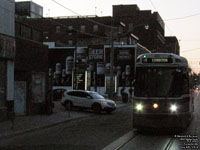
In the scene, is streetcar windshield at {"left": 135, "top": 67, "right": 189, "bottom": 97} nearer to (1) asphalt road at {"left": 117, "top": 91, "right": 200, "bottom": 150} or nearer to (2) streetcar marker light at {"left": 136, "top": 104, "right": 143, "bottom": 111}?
(2) streetcar marker light at {"left": 136, "top": 104, "right": 143, "bottom": 111}

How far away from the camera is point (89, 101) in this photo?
27.1 metres

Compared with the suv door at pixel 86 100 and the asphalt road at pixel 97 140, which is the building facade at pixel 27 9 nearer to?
the suv door at pixel 86 100

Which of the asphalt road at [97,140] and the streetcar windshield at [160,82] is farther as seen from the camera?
the streetcar windshield at [160,82]

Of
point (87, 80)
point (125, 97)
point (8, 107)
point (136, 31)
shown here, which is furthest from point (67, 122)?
point (136, 31)

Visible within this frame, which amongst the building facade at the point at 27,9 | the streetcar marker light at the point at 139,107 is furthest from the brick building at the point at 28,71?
the building facade at the point at 27,9

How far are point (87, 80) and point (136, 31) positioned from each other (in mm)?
49546

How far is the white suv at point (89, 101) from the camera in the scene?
26.7 meters

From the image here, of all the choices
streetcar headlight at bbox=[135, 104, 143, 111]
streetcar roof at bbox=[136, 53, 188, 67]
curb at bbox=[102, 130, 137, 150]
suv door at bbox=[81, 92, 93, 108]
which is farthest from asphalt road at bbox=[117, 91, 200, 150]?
suv door at bbox=[81, 92, 93, 108]

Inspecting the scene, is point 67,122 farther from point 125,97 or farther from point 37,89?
point 125,97

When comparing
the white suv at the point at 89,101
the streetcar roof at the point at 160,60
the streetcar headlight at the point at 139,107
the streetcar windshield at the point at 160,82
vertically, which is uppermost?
the streetcar roof at the point at 160,60

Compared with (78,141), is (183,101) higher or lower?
higher

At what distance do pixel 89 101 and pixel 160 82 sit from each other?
13848 mm

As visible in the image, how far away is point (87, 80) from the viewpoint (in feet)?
203

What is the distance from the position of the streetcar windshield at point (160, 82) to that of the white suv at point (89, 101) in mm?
12728
